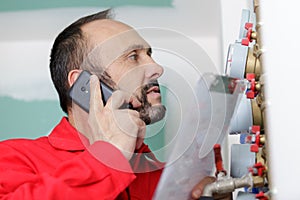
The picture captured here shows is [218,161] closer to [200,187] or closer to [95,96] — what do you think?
[200,187]

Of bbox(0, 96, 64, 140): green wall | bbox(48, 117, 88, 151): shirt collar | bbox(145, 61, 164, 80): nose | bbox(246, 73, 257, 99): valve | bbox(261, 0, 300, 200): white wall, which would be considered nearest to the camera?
bbox(261, 0, 300, 200): white wall

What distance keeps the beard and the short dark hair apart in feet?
0.58

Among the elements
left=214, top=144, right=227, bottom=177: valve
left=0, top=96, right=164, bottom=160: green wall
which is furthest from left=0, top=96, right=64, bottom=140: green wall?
left=214, top=144, right=227, bottom=177: valve

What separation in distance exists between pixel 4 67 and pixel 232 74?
70cm

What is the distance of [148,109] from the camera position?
0.80 meters

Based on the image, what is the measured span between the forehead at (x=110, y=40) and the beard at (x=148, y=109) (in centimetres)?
8

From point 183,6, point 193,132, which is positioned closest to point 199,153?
point 193,132

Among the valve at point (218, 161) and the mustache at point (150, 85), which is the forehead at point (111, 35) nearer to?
the mustache at point (150, 85)

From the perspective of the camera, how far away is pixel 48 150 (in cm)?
90

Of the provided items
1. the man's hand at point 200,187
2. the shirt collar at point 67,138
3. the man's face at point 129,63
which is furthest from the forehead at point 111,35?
the man's hand at point 200,187

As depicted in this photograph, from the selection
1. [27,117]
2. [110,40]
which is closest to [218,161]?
[110,40]

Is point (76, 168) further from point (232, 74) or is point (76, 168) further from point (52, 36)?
point (52, 36)

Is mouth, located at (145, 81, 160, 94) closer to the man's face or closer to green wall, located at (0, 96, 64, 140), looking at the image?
the man's face

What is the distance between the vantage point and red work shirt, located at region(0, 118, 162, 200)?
2.36 ft
